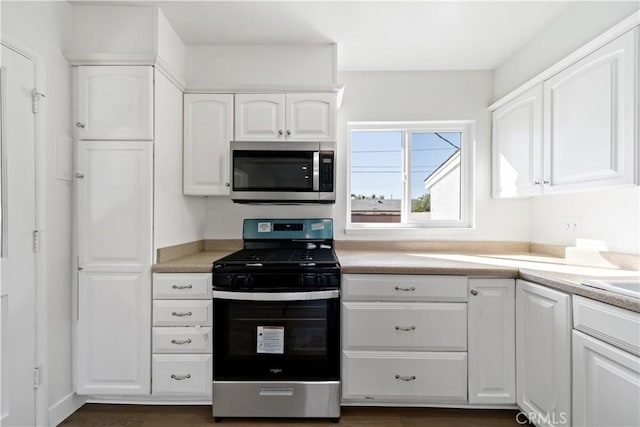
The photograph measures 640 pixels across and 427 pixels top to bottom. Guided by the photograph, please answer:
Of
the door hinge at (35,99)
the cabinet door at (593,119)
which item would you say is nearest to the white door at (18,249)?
the door hinge at (35,99)

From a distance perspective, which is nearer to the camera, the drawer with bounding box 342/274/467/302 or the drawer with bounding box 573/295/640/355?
the drawer with bounding box 573/295/640/355

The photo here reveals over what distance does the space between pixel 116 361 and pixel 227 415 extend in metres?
0.72

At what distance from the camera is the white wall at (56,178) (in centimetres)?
172

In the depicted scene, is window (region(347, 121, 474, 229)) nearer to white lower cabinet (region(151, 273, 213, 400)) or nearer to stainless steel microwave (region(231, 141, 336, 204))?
stainless steel microwave (region(231, 141, 336, 204))

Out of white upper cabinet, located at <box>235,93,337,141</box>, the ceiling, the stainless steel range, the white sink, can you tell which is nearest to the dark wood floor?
the stainless steel range

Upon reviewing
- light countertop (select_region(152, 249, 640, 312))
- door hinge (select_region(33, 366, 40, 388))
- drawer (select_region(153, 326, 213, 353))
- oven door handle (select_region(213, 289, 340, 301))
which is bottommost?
door hinge (select_region(33, 366, 40, 388))

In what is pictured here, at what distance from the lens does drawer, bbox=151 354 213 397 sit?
1.89 m

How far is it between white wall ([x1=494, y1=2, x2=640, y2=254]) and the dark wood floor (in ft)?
3.88

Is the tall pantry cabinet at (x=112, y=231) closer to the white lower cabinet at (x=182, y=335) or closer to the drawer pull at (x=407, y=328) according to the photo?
the white lower cabinet at (x=182, y=335)

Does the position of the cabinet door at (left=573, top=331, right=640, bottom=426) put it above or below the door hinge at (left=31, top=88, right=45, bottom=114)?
below

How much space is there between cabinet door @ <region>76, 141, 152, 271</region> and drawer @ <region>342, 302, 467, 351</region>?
4.13ft

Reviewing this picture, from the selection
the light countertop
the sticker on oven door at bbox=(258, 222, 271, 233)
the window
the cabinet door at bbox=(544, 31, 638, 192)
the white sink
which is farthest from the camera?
the window

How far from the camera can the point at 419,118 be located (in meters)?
2.70

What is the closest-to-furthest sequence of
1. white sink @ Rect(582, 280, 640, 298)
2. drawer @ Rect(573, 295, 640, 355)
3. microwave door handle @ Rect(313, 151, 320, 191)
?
drawer @ Rect(573, 295, 640, 355) → white sink @ Rect(582, 280, 640, 298) → microwave door handle @ Rect(313, 151, 320, 191)
